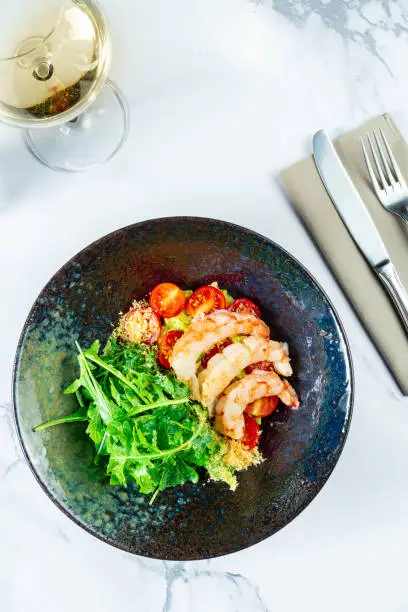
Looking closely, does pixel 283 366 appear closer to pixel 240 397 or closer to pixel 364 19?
pixel 240 397

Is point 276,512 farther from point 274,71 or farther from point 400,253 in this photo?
point 274,71

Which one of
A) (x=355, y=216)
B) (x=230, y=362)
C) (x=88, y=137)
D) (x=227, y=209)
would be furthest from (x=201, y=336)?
(x=88, y=137)

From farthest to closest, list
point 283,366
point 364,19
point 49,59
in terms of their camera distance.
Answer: point 364,19
point 283,366
point 49,59

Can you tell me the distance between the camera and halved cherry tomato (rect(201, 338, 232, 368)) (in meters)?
1.53

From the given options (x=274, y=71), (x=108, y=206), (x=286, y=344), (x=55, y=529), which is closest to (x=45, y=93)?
(x=108, y=206)

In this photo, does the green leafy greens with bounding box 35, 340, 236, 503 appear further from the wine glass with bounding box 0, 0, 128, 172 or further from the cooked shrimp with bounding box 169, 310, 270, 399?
the wine glass with bounding box 0, 0, 128, 172

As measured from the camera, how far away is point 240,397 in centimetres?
146

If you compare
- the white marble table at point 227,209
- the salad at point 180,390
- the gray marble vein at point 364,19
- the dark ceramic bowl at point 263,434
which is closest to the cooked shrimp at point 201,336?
the salad at point 180,390

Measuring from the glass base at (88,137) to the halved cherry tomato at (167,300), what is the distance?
37 centimetres

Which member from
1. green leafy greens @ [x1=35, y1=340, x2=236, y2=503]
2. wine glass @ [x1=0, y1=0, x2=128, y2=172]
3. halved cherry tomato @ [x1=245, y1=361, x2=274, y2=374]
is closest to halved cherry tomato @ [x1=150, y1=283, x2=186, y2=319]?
green leafy greens @ [x1=35, y1=340, x2=236, y2=503]

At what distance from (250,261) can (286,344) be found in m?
0.22

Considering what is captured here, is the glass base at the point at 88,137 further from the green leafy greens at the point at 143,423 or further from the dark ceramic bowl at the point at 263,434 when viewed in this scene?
the green leafy greens at the point at 143,423

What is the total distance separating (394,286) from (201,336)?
513 mm

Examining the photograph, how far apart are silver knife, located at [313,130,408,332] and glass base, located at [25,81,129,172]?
50cm
